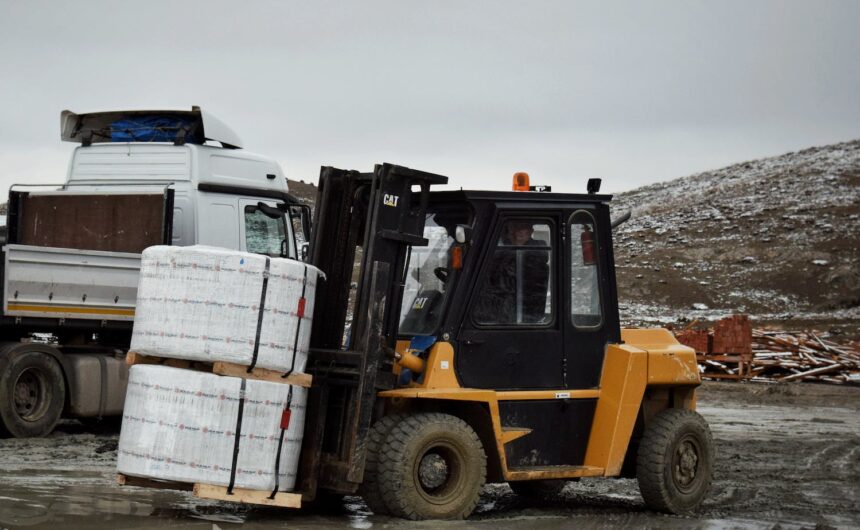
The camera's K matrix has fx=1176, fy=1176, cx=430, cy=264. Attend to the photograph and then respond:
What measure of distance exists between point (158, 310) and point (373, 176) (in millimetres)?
1815

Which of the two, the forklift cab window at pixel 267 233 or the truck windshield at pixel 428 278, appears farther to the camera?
the forklift cab window at pixel 267 233

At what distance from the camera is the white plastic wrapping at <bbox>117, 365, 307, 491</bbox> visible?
24.4 ft

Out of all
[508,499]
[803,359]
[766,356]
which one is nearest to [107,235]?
[508,499]

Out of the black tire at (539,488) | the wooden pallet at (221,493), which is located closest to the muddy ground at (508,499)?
the black tire at (539,488)

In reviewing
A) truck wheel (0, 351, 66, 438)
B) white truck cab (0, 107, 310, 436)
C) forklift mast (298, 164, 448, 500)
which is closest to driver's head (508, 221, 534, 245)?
forklift mast (298, 164, 448, 500)

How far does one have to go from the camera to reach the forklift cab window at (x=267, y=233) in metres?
14.6

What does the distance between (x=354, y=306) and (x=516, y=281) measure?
1.32 metres

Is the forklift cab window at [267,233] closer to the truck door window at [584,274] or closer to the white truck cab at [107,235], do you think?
the white truck cab at [107,235]

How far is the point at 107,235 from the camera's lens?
46.1 ft

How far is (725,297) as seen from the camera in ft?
149

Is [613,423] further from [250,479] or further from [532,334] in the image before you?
[250,479]

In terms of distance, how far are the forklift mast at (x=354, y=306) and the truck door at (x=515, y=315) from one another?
22.5 inches

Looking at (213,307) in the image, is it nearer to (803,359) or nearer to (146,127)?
(146,127)

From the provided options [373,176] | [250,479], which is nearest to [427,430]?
[250,479]
